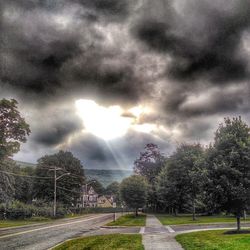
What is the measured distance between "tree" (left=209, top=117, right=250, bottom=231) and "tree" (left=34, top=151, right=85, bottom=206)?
60.3 meters

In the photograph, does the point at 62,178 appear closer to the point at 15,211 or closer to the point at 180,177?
the point at 15,211

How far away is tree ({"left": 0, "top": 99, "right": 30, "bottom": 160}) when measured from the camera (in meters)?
41.9

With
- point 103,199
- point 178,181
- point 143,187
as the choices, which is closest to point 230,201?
point 178,181

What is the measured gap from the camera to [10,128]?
4312cm

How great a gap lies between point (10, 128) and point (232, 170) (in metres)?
28.8

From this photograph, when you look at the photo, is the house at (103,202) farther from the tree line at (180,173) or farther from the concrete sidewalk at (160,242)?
the concrete sidewalk at (160,242)

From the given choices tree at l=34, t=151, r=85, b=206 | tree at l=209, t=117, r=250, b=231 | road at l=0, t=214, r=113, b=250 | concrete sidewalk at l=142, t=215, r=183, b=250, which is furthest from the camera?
tree at l=34, t=151, r=85, b=206

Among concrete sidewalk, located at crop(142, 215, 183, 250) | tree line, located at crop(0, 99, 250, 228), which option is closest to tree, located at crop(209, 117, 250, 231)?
tree line, located at crop(0, 99, 250, 228)

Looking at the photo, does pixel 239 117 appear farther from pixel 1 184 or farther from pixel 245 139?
pixel 1 184

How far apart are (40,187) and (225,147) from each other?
220ft

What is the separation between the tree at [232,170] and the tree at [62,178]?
6029cm

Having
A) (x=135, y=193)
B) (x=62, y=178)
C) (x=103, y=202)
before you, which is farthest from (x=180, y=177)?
(x=103, y=202)

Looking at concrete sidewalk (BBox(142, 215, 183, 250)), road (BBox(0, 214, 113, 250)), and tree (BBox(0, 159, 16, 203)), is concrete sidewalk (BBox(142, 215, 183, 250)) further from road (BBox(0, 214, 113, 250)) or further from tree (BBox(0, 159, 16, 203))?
tree (BBox(0, 159, 16, 203))

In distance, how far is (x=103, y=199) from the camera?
191750 mm
